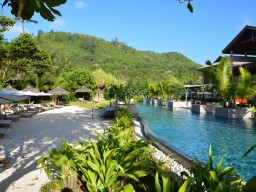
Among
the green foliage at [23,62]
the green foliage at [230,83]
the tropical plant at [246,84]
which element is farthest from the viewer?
the green foliage at [23,62]

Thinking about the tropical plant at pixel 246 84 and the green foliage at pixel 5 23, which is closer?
the tropical plant at pixel 246 84

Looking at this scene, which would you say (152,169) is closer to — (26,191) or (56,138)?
(26,191)

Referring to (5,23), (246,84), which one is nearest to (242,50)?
(246,84)

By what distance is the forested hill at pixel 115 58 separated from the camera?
82688 mm

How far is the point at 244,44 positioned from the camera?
93.2 feet

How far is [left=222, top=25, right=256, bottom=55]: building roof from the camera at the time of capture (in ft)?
83.3

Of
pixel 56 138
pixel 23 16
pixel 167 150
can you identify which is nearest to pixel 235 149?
pixel 167 150

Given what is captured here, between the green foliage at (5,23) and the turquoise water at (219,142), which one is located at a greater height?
the green foliage at (5,23)

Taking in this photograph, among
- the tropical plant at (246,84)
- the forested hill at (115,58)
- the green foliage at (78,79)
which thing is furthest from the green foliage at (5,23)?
the forested hill at (115,58)

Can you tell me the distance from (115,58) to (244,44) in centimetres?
6704

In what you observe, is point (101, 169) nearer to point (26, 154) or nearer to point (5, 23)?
point (26, 154)

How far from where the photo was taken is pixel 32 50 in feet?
118

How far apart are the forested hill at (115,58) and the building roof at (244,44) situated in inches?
1874

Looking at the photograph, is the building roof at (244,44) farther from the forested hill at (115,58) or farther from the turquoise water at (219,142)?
the forested hill at (115,58)
